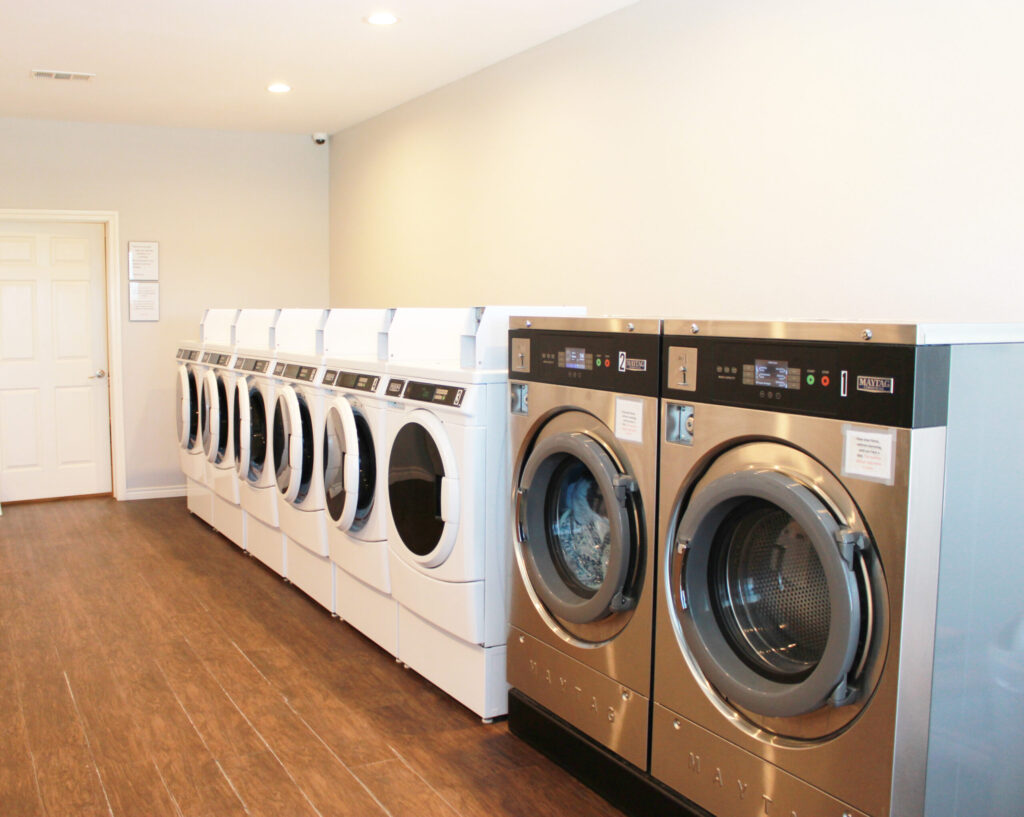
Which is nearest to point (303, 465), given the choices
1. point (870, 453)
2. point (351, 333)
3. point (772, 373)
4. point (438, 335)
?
point (351, 333)

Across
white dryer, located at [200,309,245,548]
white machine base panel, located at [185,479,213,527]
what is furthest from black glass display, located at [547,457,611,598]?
white machine base panel, located at [185,479,213,527]

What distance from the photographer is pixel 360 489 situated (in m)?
3.52

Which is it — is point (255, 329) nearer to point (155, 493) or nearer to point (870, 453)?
point (155, 493)

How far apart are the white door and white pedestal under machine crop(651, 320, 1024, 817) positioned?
5.54 metres

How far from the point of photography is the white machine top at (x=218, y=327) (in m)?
5.44

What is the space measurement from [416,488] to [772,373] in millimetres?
1529

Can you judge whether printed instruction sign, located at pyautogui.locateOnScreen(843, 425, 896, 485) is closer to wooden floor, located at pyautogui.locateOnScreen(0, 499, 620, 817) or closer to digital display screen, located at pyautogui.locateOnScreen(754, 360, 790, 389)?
digital display screen, located at pyautogui.locateOnScreen(754, 360, 790, 389)

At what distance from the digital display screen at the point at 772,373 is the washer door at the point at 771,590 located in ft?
0.42

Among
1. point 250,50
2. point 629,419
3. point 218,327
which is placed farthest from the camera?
point 218,327

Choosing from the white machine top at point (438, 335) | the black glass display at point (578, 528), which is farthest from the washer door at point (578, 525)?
the white machine top at point (438, 335)

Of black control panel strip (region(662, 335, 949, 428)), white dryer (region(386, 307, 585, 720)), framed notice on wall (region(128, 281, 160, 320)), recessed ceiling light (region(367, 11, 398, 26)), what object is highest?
recessed ceiling light (region(367, 11, 398, 26))

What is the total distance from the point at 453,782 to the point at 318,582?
1695 mm

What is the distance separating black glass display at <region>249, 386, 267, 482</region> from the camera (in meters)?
4.65

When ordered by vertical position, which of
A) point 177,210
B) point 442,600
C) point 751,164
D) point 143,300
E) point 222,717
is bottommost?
point 222,717
